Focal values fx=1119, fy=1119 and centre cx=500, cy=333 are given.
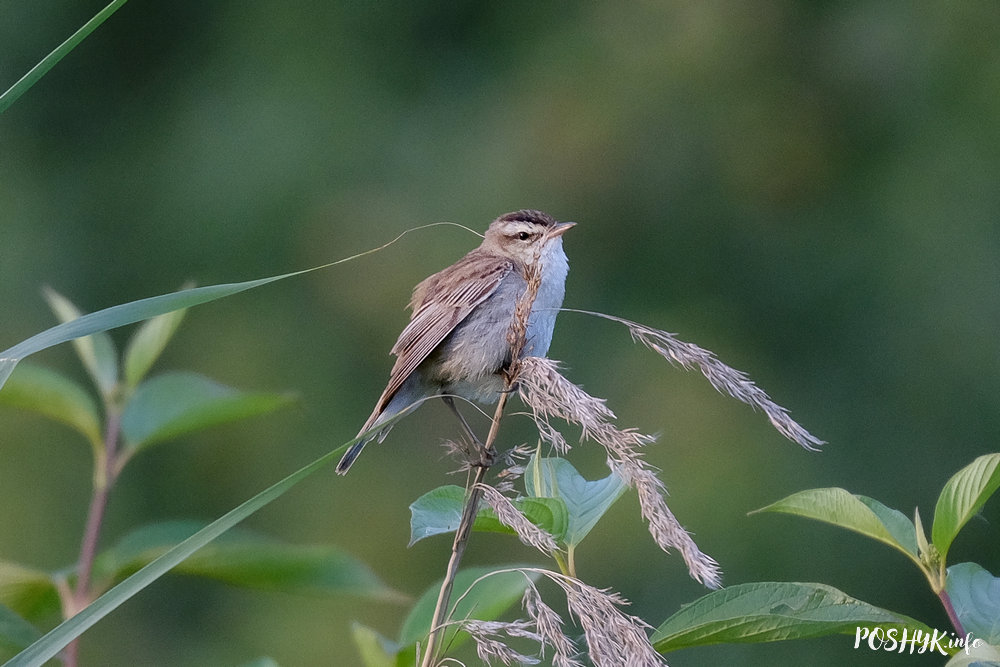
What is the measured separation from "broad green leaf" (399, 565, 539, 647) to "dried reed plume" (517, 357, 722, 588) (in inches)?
7.8

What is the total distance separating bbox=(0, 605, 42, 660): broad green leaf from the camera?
1422 mm

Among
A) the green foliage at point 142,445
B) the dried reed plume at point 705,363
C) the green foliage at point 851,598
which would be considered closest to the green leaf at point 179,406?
the green foliage at point 142,445

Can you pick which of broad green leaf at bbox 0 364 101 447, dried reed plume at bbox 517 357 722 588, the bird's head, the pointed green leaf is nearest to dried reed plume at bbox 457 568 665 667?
dried reed plume at bbox 517 357 722 588

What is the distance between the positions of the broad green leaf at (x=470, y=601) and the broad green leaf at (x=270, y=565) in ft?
0.49

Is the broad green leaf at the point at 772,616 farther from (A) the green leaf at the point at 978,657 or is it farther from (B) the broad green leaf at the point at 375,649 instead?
(B) the broad green leaf at the point at 375,649

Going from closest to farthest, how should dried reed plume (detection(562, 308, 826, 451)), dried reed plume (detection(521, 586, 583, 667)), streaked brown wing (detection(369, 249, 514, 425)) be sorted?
dried reed plume (detection(521, 586, 583, 667)), dried reed plume (detection(562, 308, 826, 451)), streaked brown wing (detection(369, 249, 514, 425))

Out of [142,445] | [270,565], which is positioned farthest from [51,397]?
[270,565]

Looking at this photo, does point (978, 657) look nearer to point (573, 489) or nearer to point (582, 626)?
point (582, 626)

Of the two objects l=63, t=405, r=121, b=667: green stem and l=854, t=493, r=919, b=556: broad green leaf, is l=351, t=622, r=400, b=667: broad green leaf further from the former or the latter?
l=854, t=493, r=919, b=556: broad green leaf

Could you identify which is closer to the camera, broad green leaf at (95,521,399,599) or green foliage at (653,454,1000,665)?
green foliage at (653,454,1000,665)

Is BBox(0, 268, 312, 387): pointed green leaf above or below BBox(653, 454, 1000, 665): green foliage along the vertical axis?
above

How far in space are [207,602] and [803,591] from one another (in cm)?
582

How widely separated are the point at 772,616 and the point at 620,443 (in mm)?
324

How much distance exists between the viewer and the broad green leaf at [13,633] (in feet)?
4.67
